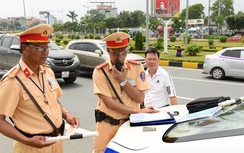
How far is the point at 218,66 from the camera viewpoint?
8.79m

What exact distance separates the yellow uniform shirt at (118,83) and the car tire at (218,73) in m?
7.18

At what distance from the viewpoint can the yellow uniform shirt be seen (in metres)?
2.16

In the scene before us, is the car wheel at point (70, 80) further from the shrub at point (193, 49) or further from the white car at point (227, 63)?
the shrub at point (193, 49)

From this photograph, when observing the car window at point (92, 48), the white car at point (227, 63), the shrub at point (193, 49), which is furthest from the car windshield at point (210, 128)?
the shrub at point (193, 49)

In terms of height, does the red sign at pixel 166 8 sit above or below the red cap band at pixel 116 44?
above

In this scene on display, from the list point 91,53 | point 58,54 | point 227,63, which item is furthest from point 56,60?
point 227,63

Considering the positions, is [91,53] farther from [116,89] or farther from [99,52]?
[116,89]

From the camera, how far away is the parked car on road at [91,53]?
9.25m

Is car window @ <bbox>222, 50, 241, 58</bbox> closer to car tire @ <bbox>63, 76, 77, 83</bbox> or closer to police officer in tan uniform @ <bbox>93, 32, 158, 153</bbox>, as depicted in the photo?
car tire @ <bbox>63, 76, 77, 83</bbox>

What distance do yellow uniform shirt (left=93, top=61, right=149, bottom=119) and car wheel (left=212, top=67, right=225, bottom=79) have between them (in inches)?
283

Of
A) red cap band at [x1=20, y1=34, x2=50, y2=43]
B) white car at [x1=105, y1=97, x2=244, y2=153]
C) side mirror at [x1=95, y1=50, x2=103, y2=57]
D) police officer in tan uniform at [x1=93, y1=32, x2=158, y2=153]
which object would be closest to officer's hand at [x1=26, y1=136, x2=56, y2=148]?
white car at [x1=105, y1=97, x2=244, y2=153]

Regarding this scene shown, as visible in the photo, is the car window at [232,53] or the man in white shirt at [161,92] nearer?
the man in white shirt at [161,92]

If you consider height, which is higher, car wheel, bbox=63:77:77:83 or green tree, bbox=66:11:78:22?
green tree, bbox=66:11:78:22

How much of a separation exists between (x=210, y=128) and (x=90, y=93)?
5771 millimetres
